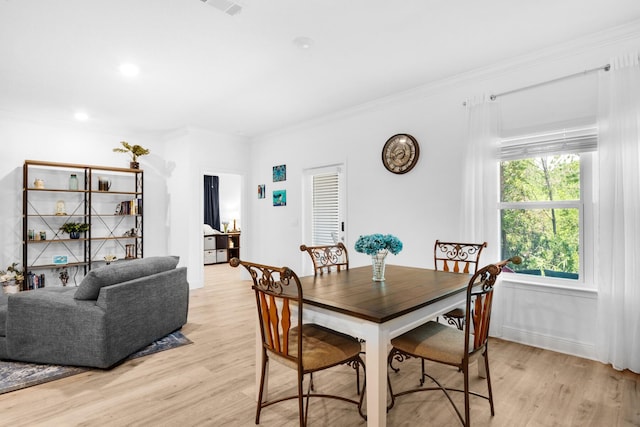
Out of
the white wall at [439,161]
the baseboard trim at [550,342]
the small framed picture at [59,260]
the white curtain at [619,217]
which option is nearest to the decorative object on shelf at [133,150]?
the small framed picture at [59,260]

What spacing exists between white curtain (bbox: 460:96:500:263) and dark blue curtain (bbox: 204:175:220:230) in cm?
736

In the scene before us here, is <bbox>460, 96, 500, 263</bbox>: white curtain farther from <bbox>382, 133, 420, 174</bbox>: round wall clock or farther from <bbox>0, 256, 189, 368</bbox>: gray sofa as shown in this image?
<bbox>0, 256, 189, 368</bbox>: gray sofa

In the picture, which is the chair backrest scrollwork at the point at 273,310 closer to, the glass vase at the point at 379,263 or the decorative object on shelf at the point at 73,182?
the glass vase at the point at 379,263

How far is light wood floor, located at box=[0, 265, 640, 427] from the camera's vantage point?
213 centimetres

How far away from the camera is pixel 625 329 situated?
2766 mm

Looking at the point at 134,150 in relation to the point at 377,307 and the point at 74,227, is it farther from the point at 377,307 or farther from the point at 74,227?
the point at 377,307

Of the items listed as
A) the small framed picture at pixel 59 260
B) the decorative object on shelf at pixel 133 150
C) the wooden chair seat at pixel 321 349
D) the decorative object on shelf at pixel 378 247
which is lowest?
the wooden chair seat at pixel 321 349

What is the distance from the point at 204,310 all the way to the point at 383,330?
350 cm

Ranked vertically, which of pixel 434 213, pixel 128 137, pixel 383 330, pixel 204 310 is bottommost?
pixel 204 310

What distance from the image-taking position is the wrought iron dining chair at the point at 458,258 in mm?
2762

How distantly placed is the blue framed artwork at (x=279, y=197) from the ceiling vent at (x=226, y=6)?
143 inches

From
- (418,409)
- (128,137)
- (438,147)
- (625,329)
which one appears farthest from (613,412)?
(128,137)

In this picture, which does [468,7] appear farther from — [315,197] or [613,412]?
[315,197]

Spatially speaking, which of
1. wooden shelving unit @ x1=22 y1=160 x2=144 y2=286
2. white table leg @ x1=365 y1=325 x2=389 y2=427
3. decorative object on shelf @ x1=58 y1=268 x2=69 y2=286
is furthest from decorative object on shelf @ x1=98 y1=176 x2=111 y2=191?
white table leg @ x1=365 y1=325 x2=389 y2=427
